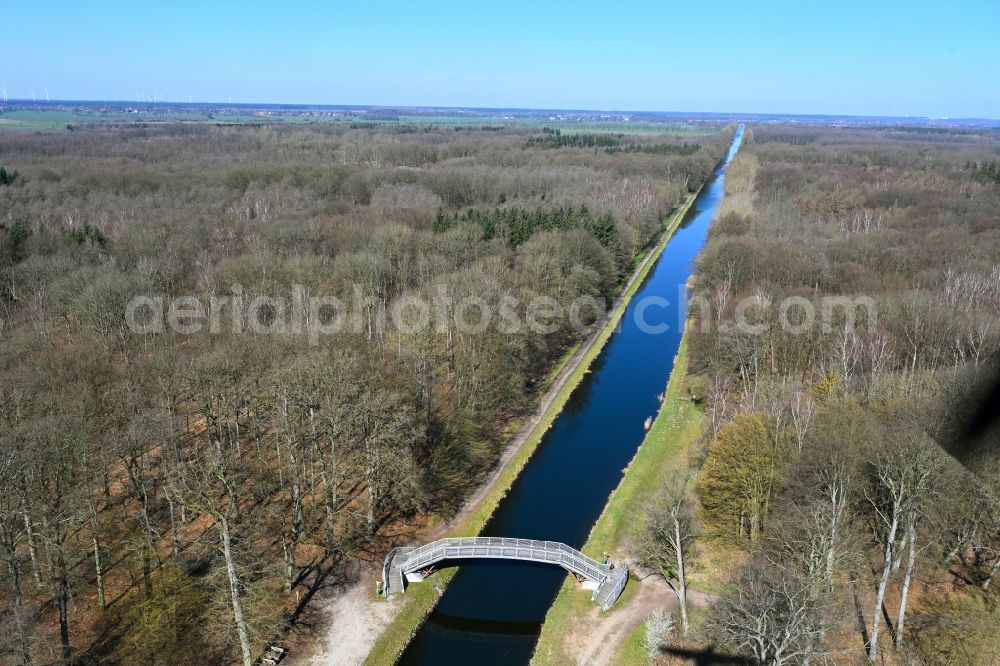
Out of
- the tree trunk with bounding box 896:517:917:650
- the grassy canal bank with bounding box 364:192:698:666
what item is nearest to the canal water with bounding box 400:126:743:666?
the grassy canal bank with bounding box 364:192:698:666

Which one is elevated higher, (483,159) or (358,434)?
(483,159)

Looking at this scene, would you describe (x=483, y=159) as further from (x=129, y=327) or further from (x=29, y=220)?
(x=129, y=327)

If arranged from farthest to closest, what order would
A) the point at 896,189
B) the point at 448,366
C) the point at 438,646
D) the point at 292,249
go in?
the point at 896,189, the point at 292,249, the point at 448,366, the point at 438,646

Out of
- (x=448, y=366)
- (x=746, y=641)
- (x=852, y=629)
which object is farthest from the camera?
(x=448, y=366)

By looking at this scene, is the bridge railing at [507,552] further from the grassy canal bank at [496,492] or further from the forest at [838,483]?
the forest at [838,483]

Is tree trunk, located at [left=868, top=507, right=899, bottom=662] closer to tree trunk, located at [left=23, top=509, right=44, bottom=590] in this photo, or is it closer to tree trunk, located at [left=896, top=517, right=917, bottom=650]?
tree trunk, located at [left=896, top=517, right=917, bottom=650]

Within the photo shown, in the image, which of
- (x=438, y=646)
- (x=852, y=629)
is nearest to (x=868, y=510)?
(x=852, y=629)

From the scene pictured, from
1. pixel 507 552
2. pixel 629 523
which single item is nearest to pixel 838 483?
pixel 629 523
